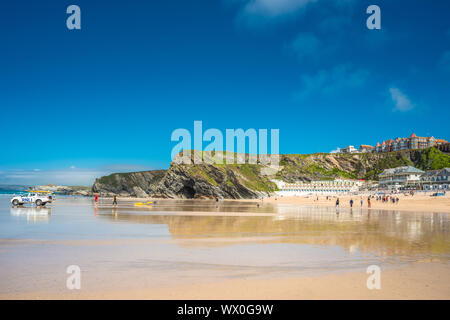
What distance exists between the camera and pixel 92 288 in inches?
268

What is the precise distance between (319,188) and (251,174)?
1230 inches

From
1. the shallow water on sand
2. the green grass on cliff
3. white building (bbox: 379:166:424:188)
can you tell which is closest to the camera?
the shallow water on sand

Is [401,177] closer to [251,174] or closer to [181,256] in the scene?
[251,174]

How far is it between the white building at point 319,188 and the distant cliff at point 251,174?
622cm

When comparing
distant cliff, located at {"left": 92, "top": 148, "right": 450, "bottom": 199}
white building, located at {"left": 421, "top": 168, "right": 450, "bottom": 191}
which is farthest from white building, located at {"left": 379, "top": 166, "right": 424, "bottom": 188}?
distant cliff, located at {"left": 92, "top": 148, "right": 450, "bottom": 199}

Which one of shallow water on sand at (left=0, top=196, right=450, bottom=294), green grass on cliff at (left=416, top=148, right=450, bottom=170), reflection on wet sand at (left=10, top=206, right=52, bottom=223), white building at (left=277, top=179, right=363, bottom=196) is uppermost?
green grass on cliff at (left=416, top=148, right=450, bottom=170)

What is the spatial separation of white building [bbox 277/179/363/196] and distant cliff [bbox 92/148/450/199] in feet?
20.4

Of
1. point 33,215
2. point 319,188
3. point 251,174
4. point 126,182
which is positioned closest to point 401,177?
point 319,188

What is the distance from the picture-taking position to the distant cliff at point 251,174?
113938 millimetres

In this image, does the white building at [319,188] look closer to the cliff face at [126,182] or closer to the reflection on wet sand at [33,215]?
the cliff face at [126,182]

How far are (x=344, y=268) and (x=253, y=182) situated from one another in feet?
380

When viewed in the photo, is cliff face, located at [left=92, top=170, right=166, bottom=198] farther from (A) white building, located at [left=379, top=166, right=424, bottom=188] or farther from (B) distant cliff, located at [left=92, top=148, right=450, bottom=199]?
(A) white building, located at [left=379, top=166, right=424, bottom=188]

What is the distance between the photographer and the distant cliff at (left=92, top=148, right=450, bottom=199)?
374 feet
